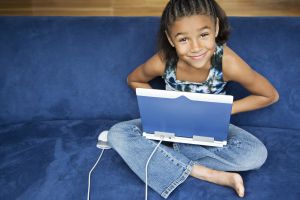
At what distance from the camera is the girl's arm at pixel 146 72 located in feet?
4.40

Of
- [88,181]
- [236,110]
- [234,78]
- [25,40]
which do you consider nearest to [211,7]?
[234,78]

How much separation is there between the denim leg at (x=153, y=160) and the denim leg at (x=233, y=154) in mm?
43

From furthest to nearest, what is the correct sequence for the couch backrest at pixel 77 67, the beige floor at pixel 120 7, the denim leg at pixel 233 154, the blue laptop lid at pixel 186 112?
the beige floor at pixel 120 7
the couch backrest at pixel 77 67
the denim leg at pixel 233 154
the blue laptop lid at pixel 186 112

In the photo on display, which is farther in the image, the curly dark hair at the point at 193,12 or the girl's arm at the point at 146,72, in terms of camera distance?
the girl's arm at the point at 146,72

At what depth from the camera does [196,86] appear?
1.33 metres

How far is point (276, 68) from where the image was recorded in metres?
1.36

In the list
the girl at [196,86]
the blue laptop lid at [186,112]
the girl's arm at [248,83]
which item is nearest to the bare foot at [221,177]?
the girl at [196,86]

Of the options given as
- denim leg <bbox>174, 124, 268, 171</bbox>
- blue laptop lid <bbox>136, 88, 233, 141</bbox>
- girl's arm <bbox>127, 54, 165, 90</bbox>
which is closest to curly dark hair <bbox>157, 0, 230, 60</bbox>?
girl's arm <bbox>127, 54, 165, 90</bbox>

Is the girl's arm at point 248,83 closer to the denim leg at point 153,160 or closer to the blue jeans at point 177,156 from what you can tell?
the blue jeans at point 177,156

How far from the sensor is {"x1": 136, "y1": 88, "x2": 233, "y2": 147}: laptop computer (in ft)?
3.58

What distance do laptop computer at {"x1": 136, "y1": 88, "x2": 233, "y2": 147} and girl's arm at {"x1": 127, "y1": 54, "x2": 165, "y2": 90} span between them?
0.71ft

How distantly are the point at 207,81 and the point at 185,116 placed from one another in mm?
219

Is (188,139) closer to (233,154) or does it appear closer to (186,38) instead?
(233,154)

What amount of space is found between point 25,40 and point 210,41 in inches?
30.2
